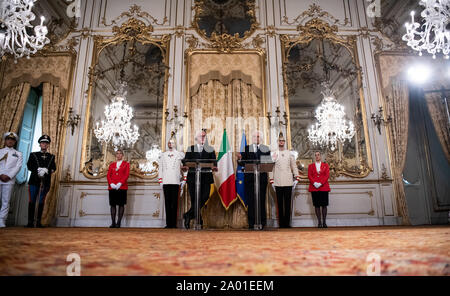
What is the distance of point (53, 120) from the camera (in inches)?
212

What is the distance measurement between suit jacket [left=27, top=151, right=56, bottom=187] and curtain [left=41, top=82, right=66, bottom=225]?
649 millimetres

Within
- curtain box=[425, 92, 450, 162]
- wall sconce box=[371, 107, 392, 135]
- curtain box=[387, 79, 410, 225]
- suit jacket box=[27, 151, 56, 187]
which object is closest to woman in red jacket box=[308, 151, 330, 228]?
curtain box=[387, 79, 410, 225]

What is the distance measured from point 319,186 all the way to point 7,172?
4.79m

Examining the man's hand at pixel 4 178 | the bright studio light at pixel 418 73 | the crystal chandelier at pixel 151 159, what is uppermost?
the bright studio light at pixel 418 73

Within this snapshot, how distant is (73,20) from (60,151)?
112 inches

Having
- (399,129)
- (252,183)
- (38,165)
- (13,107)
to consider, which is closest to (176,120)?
(252,183)

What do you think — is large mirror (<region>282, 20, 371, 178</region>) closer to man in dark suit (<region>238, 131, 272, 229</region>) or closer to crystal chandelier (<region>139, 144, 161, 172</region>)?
man in dark suit (<region>238, 131, 272, 229</region>)

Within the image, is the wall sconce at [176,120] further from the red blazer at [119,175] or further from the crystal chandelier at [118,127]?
the red blazer at [119,175]

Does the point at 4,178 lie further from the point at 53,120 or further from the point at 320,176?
the point at 320,176

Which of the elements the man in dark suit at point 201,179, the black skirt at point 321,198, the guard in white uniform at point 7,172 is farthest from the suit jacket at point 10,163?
the black skirt at point 321,198

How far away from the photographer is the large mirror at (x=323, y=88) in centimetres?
519

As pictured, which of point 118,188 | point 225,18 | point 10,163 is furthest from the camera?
point 225,18

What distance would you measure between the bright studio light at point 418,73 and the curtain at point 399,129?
29 centimetres
